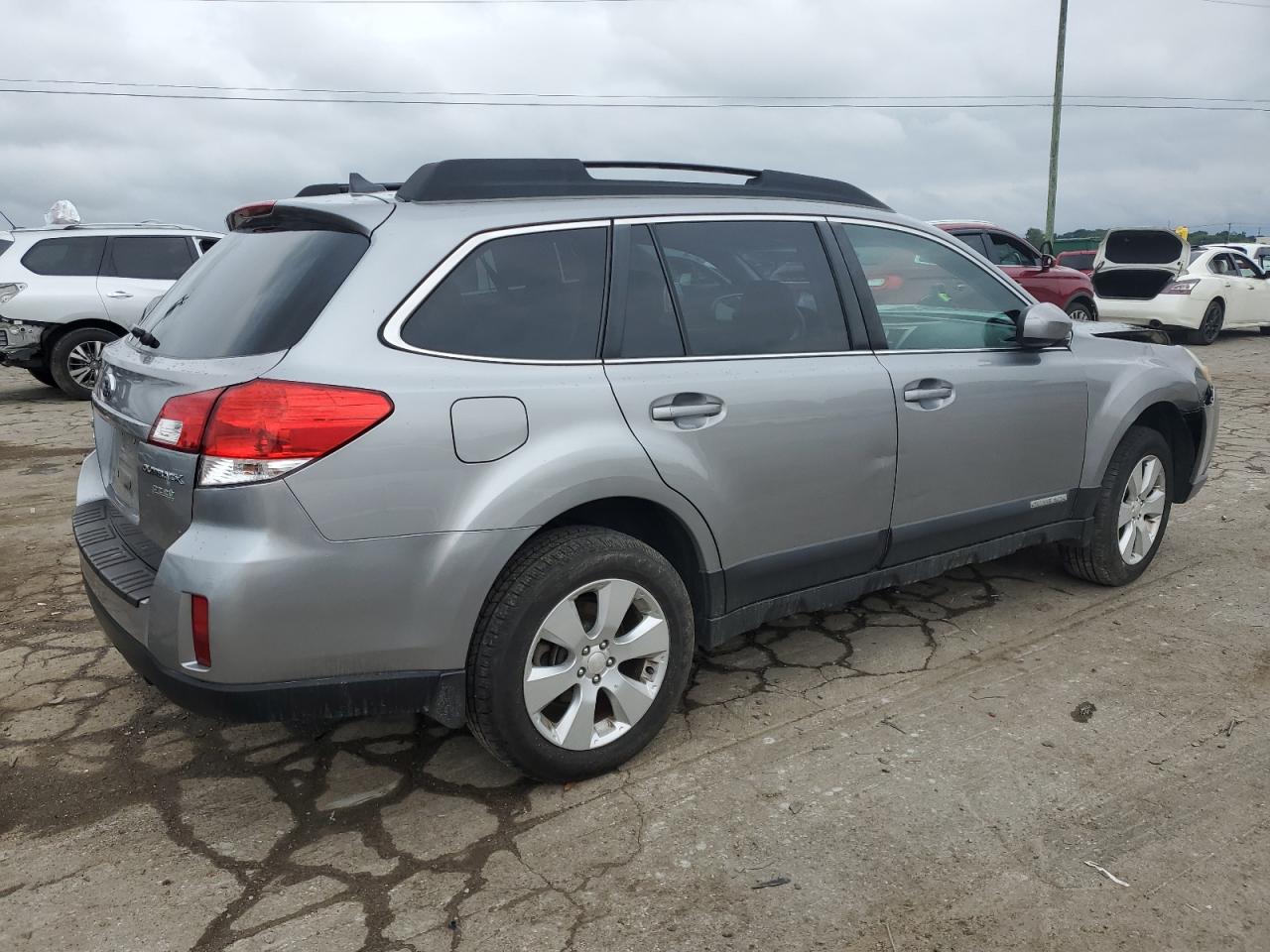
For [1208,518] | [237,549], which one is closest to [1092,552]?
[1208,518]

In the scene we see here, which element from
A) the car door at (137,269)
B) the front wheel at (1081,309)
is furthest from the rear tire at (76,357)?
the front wheel at (1081,309)

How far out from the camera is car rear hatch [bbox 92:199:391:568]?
2.55m

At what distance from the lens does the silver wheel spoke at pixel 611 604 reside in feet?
9.29

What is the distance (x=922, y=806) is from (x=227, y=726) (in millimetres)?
2132

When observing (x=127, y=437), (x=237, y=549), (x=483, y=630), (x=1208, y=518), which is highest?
(x=127, y=437)

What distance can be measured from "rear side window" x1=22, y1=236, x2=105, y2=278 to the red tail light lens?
9501 millimetres

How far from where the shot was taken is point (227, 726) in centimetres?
331

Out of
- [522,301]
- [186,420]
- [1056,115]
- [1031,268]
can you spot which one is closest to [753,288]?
[522,301]

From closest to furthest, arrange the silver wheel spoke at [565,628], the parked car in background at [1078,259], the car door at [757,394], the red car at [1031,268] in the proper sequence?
the silver wheel spoke at [565,628]
the car door at [757,394]
the red car at [1031,268]
the parked car in background at [1078,259]

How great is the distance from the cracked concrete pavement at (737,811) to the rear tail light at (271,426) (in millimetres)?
1000

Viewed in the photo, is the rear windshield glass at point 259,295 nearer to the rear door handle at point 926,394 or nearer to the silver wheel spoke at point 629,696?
the silver wheel spoke at point 629,696

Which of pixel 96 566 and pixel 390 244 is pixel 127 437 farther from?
pixel 390 244

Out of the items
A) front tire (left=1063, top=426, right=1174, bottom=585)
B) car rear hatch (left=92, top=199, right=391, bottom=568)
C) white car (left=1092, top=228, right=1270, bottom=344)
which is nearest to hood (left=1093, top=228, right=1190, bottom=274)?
white car (left=1092, top=228, right=1270, bottom=344)

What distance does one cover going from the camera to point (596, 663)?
2.87 meters
